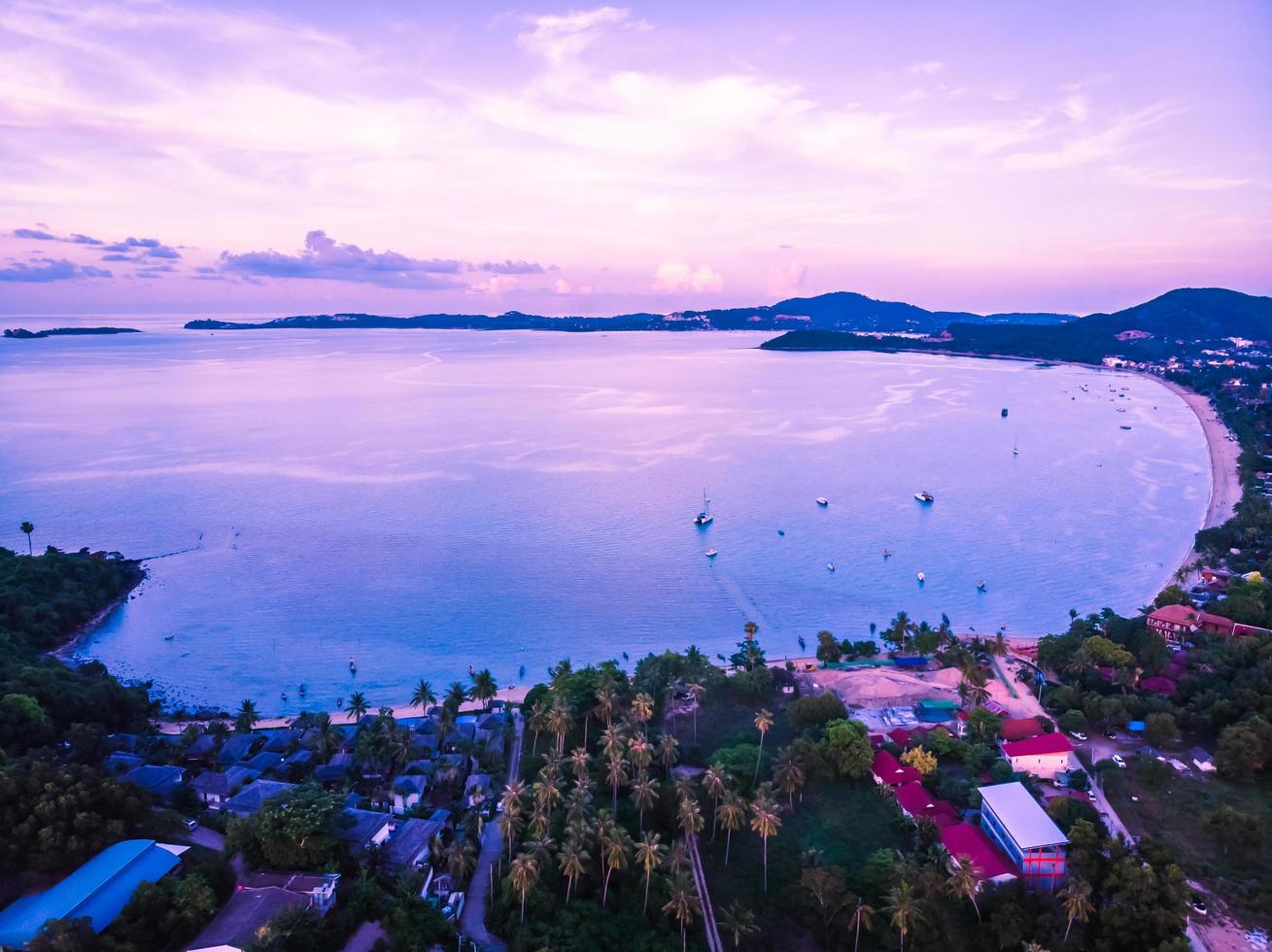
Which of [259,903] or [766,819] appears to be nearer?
[259,903]

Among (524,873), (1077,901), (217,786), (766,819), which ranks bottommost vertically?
(217,786)

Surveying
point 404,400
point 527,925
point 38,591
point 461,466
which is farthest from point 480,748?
point 404,400

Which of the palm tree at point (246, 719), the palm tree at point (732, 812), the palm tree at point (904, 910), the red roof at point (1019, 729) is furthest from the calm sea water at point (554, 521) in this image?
the palm tree at point (904, 910)

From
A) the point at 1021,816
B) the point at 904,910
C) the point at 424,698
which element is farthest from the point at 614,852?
the point at 424,698

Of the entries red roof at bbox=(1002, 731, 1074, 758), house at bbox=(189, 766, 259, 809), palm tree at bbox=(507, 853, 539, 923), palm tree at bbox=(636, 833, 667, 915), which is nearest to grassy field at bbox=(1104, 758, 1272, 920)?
red roof at bbox=(1002, 731, 1074, 758)

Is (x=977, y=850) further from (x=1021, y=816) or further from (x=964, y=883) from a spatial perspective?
(x=964, y=883)

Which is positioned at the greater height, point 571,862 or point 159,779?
point 571,862

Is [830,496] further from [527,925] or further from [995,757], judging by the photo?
[527,925]
